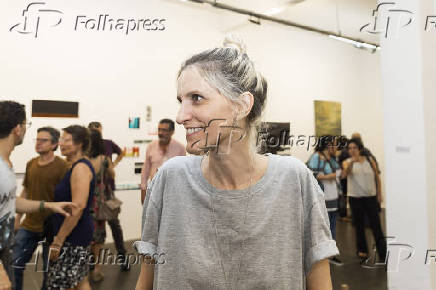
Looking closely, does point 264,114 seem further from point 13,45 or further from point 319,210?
point 13,45

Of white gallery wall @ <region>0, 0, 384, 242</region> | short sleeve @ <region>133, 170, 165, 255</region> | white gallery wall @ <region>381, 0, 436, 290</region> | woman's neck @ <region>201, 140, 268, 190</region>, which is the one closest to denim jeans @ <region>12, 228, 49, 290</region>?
white gallery wall @ <region>0, 0, 384, 242</region>

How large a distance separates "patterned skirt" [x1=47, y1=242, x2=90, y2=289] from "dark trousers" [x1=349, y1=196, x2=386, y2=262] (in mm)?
2966

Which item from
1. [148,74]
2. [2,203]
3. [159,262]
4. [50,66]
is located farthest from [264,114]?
[148,74]

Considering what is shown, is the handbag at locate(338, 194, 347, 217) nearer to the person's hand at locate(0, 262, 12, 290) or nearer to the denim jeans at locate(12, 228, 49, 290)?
the denim jeans at locate(12, 228, 49, 290)

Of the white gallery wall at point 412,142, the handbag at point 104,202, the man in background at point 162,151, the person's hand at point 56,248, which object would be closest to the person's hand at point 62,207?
the person's hand at point 56,248

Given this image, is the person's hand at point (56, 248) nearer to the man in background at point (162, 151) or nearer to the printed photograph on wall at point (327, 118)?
the man in background at point (162, 151)

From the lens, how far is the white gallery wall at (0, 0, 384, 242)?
400 centimetres

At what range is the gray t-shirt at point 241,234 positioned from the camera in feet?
2.79

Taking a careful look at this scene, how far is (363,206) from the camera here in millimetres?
3855

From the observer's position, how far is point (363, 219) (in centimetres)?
401

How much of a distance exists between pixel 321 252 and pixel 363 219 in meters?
3.55

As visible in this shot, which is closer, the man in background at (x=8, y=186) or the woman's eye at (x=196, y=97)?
the woman's eye at (x=196, y=97)

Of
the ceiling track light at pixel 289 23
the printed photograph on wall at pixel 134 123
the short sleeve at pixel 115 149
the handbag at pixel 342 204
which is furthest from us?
the ceiling track light at pixel 289 23

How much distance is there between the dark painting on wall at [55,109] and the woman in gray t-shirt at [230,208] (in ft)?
12.0
